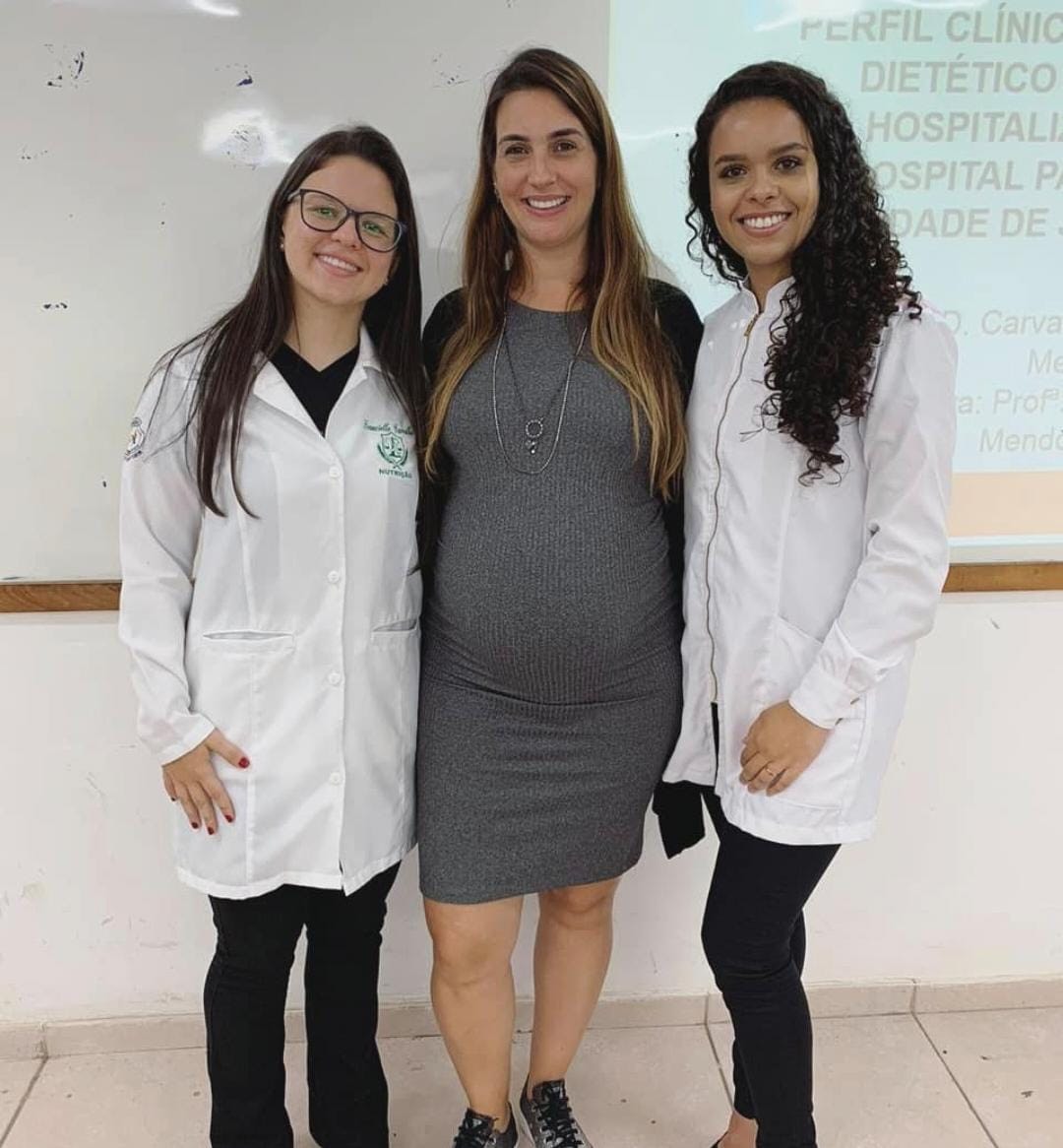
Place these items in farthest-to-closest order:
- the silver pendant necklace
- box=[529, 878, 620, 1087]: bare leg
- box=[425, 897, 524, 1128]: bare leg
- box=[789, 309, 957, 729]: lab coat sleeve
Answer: box=[529, 878, 620, 1087]: bare leg
box=[425, 897, 524, 1128]: bare leg
the silver pendant necklace
box=[789, 309, 957, 729]: lab coat sleeve

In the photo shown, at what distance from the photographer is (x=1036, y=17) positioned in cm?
166

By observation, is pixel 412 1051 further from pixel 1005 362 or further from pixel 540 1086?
pixel 1005 362

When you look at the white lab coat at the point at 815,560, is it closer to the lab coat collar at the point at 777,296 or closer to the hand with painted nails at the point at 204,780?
the lab coat collar at the point at 777,296

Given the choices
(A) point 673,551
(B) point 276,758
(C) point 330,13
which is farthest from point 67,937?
(C) point 330,13

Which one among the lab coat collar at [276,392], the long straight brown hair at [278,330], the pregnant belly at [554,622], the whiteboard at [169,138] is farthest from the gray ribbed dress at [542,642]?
the whiteboard at [169,138]

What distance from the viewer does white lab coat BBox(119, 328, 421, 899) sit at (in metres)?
1.30

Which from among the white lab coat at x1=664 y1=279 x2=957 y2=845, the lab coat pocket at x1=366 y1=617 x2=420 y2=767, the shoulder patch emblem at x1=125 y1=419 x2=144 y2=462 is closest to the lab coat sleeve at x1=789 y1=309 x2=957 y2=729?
the white lab coat at x1=664 y1=279 x2=957 y2=845

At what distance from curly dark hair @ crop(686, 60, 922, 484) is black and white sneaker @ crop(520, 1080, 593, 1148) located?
44.4 inches

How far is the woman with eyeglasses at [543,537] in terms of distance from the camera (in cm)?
137

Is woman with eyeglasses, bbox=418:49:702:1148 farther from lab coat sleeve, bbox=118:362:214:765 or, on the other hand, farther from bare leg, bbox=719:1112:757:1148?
bare leg, bbox=719:1112:757:1148

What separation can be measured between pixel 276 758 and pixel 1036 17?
5.50 feet

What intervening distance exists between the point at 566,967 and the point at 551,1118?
26 centimetres

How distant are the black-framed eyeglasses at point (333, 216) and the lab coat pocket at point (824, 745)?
0.73 meters

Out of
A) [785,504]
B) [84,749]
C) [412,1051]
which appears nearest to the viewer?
[785,504]
